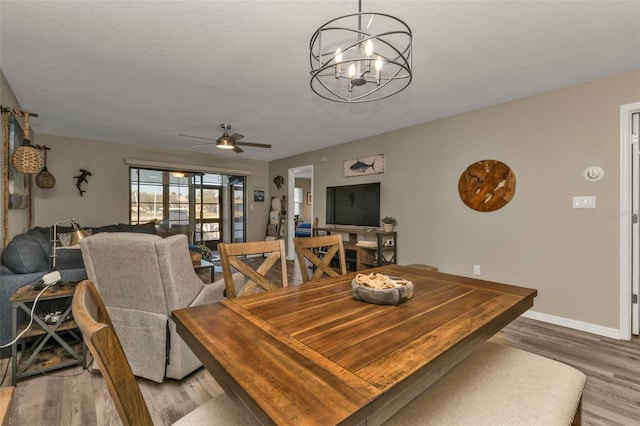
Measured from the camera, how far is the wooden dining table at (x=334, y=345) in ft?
2.18

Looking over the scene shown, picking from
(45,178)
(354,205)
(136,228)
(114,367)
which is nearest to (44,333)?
(114,367)

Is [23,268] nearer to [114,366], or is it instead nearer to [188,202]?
[114,366]

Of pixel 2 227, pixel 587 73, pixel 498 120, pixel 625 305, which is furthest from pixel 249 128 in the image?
pixel 625 305

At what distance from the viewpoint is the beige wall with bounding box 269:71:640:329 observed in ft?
8.99

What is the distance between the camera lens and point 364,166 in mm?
5012

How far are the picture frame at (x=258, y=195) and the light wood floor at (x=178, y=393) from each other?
5.35 m

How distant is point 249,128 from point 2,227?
2903 mm

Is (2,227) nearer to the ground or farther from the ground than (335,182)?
nearer to the ground

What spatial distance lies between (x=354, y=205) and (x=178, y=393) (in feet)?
12.4

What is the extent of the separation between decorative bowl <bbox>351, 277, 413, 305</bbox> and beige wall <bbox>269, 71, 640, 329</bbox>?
8.60 feet

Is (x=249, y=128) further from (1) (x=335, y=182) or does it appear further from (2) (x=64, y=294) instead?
(2) (x=64, y=294)

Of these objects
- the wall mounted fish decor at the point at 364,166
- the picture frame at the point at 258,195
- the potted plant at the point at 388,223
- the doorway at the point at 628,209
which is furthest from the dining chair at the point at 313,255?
the picture frame at the point at 258,195

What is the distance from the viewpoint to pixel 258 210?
735cm

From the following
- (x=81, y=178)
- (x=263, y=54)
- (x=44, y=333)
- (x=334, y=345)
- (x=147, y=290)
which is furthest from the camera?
(x=81, y=178)
